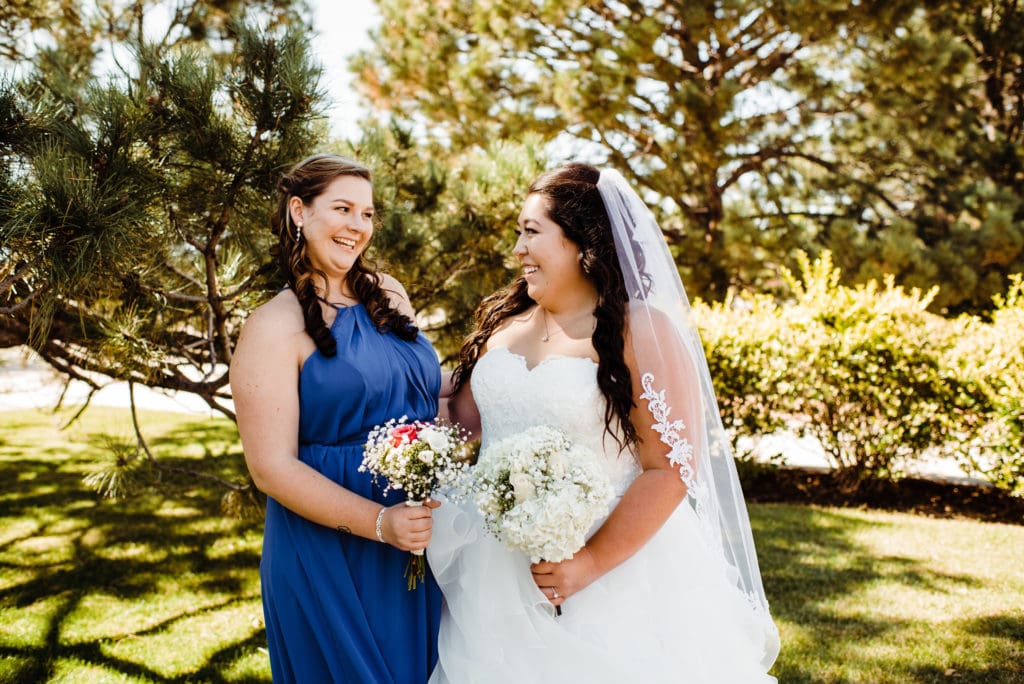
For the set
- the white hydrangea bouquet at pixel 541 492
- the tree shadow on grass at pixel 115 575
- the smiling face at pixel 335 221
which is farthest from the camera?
the tree shadow on grass at pixel 115 575

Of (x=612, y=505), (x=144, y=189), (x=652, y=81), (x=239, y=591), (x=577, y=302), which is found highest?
(x=652, y=81)

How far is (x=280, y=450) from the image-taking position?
84.6 inches

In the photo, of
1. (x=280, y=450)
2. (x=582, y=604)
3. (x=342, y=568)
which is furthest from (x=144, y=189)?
(x=582, y=604)

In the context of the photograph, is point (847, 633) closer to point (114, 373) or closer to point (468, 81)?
point (114, 373)

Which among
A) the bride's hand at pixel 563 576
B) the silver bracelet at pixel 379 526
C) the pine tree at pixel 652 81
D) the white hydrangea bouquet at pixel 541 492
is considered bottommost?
the bride's hand at pixel 563 576

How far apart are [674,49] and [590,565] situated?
425 inches

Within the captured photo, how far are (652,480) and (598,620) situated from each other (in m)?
0.44

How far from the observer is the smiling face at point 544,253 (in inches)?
101

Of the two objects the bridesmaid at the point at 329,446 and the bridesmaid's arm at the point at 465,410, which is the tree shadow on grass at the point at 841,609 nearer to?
the bridesmaid's arm at the point at 465,410

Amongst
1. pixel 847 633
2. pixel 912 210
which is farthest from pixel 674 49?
pixel 847 633

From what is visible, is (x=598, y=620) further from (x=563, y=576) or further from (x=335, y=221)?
(x=335, y=221)

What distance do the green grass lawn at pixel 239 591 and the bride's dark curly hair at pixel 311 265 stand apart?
7.89ft

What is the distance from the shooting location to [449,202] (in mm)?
4660

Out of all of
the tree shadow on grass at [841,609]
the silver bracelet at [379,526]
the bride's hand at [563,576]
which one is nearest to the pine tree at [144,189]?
the silver bracelet at [379,526]
